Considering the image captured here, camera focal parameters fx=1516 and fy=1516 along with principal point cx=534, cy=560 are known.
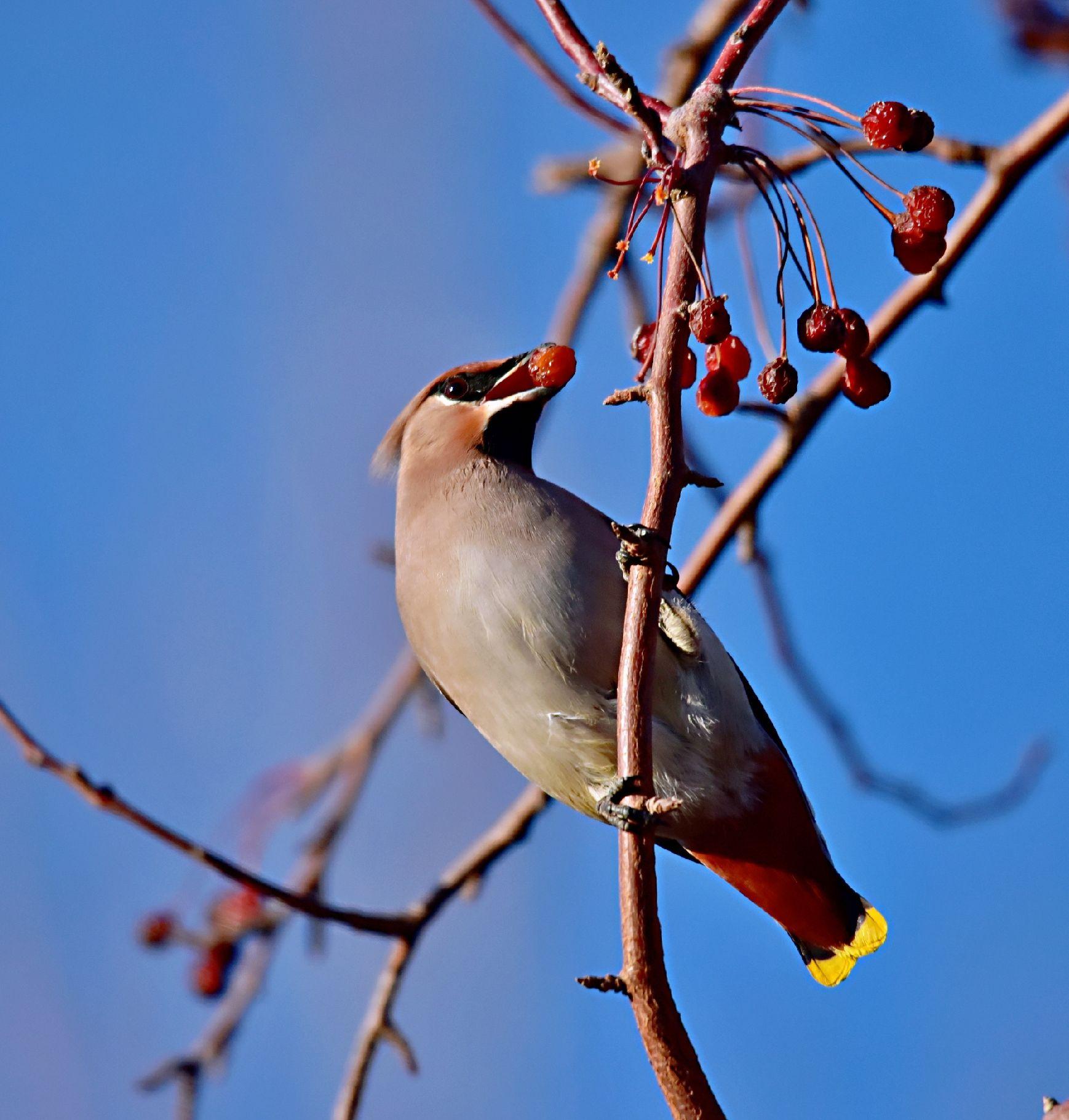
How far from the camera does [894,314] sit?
307cm

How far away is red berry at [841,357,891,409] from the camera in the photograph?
2.07 metres

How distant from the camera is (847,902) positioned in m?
2.84

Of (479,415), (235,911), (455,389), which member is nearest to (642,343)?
(479,415)

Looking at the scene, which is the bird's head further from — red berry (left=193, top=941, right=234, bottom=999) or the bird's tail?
red berry (left=193, top=941, right=234, bottom=999)

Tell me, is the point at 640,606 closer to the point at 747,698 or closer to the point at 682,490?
the point at 682,490

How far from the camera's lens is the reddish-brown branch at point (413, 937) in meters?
3.06

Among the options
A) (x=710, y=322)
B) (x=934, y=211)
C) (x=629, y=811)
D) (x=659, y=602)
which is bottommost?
(x=629, y=811)

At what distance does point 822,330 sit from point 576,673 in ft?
Answer: 2.84

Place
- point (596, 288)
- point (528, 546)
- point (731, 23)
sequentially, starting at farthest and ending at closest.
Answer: point (596, 288), point (731, 23), point (528, 546)

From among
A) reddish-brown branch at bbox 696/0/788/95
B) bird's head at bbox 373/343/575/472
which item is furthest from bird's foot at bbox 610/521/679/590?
bird's head at bbox 373/343/575/472

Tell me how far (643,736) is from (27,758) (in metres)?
0.86

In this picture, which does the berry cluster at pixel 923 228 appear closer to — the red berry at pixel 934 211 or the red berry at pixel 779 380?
the red berry at pixel 934 211

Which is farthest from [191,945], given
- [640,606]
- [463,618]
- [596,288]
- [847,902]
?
[640,606]

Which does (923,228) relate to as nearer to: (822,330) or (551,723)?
(822,330)
